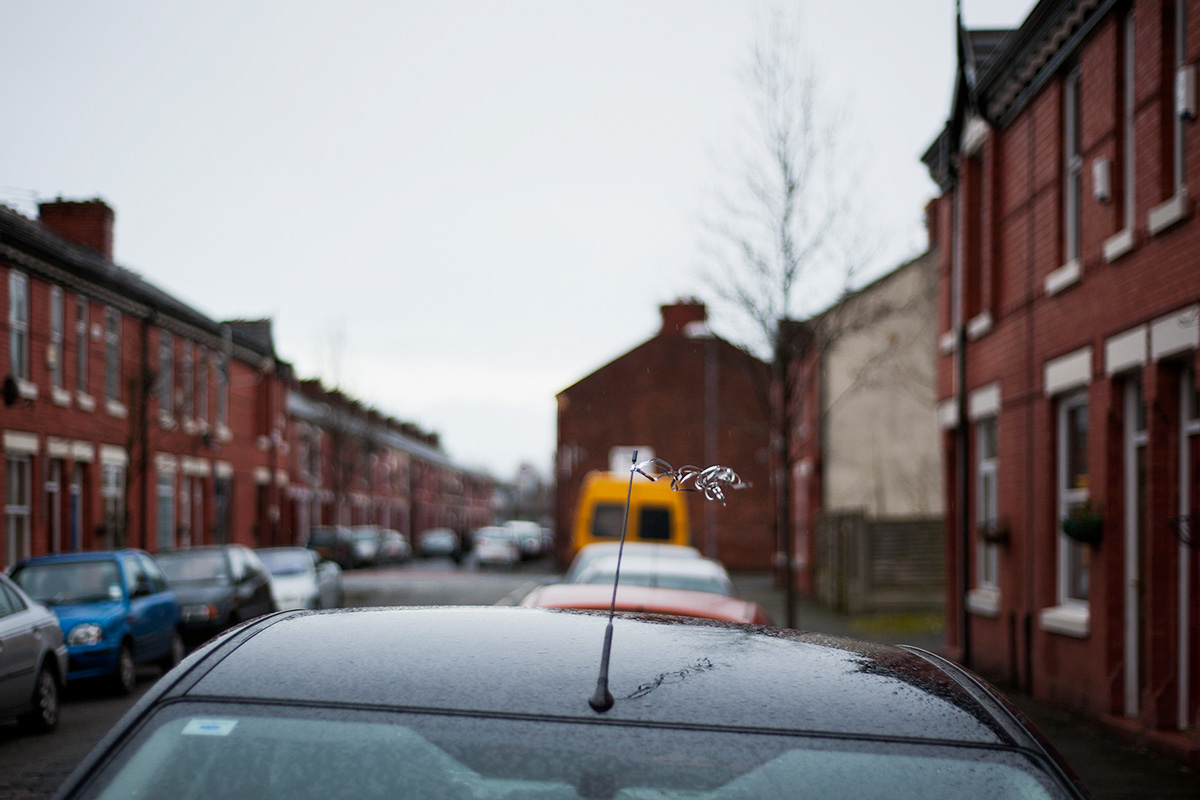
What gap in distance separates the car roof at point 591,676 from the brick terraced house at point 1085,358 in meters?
8.17

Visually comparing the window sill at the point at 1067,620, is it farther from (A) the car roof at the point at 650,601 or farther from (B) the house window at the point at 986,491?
(A) the car roof at the point at 650,601

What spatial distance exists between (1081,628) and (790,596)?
226 inches

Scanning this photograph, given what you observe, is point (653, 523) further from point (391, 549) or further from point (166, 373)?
point (391, 549)

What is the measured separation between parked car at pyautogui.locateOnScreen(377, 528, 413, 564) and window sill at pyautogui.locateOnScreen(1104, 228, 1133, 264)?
51021mm

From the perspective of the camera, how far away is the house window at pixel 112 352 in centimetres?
2991

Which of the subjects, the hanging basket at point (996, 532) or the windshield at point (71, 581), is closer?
the windshield at point (71, 581)

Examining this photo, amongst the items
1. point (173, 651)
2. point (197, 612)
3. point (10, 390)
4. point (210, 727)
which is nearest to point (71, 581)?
point (173, 651)

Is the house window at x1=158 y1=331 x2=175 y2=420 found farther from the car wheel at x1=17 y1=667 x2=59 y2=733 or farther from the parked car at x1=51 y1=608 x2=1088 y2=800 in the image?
the parked car at x1=51 y1=608 x2=1088 y2=800

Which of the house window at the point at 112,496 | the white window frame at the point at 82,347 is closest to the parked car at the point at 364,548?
the house window at the point at 112,496

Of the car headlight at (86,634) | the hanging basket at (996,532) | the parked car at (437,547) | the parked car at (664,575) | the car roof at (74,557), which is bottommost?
the parked car at (437,547)

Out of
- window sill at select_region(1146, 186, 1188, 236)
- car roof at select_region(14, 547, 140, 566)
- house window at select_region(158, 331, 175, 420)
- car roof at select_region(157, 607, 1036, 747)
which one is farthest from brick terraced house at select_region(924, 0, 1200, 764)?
house window at select_region(158, 331, 175, 420)

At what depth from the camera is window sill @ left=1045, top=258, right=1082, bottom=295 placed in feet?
42.9

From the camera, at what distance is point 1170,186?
11.0m

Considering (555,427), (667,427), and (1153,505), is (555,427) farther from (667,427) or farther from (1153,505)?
(1153,505)
